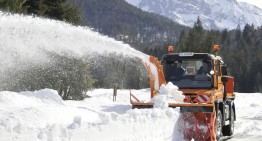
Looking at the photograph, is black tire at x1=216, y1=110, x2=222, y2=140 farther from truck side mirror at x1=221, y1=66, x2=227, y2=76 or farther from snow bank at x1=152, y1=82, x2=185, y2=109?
truck side mirror at x1=221, y1=66, x2=227, y2=76

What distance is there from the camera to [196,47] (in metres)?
51.7

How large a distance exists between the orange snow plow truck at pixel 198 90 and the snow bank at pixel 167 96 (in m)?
0.16

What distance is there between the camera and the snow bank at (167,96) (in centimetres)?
934

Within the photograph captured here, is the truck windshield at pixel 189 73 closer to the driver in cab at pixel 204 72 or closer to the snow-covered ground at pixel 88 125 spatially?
the driver in cab at pixel 204 72

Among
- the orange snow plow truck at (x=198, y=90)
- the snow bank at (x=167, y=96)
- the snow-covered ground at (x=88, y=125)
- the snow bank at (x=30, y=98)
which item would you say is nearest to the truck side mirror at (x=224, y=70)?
the orange snow plow truck at (x=198, y=90)

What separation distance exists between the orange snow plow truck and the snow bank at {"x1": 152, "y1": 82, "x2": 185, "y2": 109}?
161 mm

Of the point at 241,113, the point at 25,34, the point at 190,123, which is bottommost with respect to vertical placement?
the point at 241,113

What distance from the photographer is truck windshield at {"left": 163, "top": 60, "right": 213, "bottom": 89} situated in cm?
1069

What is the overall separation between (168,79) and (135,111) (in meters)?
2.94

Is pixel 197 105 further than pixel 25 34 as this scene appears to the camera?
No

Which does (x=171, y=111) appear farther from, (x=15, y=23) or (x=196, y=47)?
(x=196, y=47)

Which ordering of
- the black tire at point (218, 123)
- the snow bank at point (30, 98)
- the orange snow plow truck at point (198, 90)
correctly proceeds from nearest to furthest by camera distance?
the orange snow plow truck at point (198, 90), the black tire at point (218, 123), the snow bank at point (30, 98)

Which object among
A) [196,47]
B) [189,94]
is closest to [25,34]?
[189,94]

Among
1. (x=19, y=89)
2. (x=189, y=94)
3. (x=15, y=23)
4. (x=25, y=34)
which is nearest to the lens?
(x=189, y=94)
